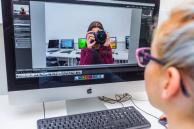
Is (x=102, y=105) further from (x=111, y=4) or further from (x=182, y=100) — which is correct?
(x=182, y=100)

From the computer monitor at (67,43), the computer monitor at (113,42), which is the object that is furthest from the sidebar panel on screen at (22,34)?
the computer monitor at (113,42)

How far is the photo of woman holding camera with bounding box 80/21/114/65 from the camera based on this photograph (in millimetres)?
853

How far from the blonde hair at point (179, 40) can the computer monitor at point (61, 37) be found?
0.43 m

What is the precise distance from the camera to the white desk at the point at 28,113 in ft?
2.58

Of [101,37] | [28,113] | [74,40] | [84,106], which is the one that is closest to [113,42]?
[101,37]

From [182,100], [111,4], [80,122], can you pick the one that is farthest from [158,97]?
[111,4]

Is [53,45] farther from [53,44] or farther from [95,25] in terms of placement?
[95,25]

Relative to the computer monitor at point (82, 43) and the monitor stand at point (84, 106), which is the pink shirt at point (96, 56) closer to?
the computer monitor at point (82, 43)

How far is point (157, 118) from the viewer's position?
0.88 meters

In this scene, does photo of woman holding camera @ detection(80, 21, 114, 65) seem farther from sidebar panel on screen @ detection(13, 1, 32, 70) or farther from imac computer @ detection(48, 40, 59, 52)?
sidebar panel on screen @ detection(13, 1, 32, 70)

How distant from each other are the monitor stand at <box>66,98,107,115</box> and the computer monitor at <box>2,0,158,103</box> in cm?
6

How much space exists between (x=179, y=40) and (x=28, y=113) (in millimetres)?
679

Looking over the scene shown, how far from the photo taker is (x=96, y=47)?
2.87 feet

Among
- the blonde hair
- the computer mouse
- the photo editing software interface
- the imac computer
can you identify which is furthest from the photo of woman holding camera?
the blonde hair
